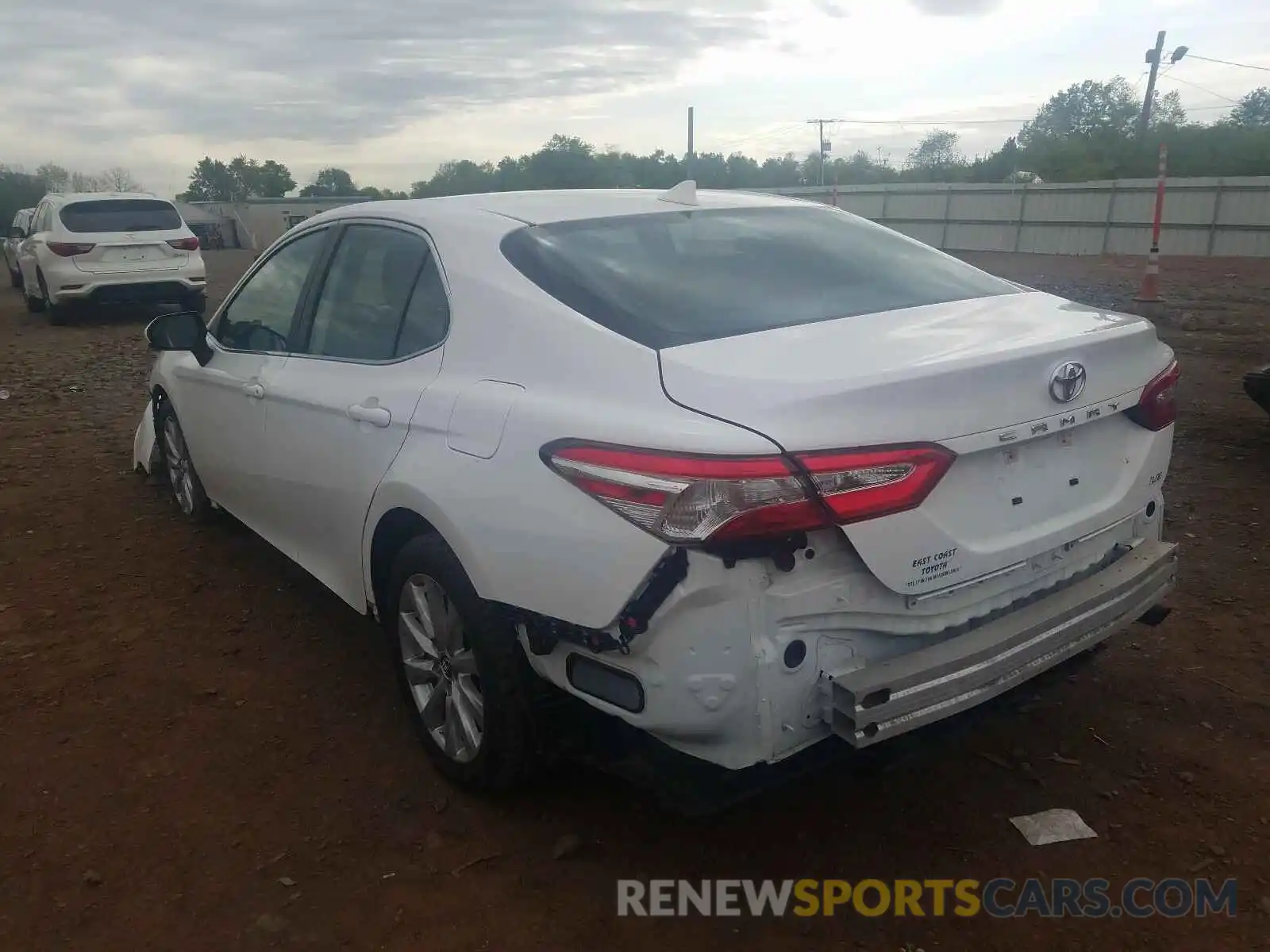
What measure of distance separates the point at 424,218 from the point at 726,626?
180 centimetres

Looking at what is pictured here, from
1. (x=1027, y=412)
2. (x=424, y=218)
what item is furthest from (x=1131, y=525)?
(x=424, y=218)

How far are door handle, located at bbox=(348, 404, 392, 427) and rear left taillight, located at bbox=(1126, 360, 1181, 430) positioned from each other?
205cm

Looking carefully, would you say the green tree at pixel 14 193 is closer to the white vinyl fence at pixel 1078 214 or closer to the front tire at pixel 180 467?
the white vinyl fence at pixel 1078 214

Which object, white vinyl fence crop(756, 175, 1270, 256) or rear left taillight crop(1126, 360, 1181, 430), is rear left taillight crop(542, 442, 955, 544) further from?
white vinyl fence crop(756, 175, 1270, 256)

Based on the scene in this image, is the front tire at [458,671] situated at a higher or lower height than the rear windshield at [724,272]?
lower

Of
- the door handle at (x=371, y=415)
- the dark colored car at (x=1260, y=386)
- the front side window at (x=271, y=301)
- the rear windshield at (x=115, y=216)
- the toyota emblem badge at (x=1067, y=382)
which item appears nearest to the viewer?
the toyota emblem badge at (x=1067, y=382)

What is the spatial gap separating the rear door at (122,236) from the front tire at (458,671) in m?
12.7

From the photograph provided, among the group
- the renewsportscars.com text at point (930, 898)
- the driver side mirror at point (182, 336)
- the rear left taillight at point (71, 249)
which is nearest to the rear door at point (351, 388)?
the driver side mirror at point (182, 336)

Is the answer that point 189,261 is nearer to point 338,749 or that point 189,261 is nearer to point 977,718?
point 338,749

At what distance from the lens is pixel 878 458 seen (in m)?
2.12

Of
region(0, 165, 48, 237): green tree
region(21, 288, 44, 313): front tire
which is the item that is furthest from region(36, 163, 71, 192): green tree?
region(21, 288, 44, 313): front tire

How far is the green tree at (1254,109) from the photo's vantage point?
130 ft

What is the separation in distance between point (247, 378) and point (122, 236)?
38.1 feet

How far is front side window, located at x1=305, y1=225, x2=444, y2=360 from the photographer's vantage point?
3.15 m
